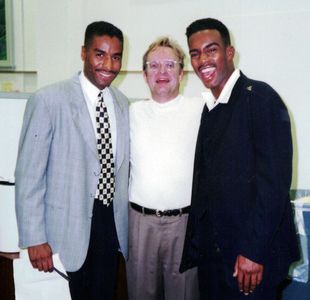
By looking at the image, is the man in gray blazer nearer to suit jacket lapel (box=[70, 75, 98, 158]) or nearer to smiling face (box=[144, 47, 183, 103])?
suit jacket lapel (box=[70, 75, 98, 158])

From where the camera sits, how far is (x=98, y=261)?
1648 millimetres

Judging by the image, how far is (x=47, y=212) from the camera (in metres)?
1.51

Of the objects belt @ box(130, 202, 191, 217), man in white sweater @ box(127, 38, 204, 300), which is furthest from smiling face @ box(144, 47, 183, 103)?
belt @ box(130, 202, 191, 217)

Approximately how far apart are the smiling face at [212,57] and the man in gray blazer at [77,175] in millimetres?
365

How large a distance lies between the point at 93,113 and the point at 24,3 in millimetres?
2440

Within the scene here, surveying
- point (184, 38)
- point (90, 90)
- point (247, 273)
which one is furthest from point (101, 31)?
point (247, 273)

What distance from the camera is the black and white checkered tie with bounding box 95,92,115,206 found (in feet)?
5.15

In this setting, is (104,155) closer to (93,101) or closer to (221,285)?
(93,101)

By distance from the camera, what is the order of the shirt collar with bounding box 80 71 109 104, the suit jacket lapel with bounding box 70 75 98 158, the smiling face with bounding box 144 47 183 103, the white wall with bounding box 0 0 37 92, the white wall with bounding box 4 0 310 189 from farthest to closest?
the white wall with bounding box 0 0 37 92 < the white wall with bounding box 4 0 310 189 < the smiling face with bounding box 144 47 183 103 < the shirt collar with bounding box 80 71 109 104 < the suit jacket lapel with bounding box 70 75 98 158

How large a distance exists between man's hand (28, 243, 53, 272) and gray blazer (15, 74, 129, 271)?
26 mm

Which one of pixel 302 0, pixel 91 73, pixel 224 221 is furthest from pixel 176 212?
pixel 302 0

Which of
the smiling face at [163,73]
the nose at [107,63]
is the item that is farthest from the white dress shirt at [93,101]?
the smiling face at [163,73]

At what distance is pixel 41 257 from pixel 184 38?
161 cm

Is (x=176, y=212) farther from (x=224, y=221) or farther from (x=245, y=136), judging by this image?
(x=245, y=136)
